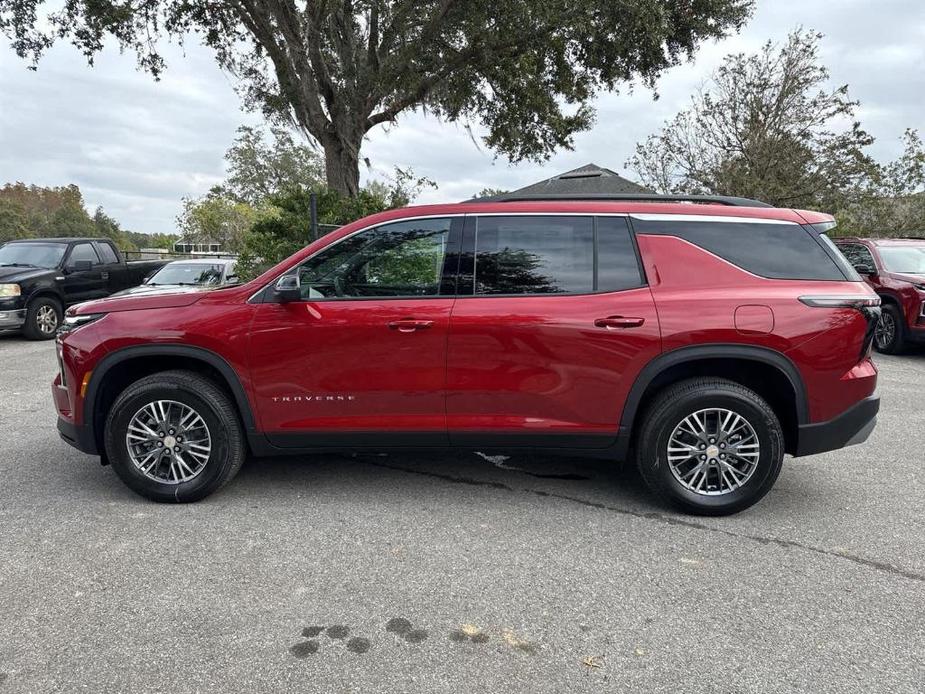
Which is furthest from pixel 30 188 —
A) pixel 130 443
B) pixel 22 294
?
pixel 130 443

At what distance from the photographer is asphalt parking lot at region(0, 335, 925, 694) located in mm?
2348

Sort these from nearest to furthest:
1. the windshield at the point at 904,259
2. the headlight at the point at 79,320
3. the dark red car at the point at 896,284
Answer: the headlight at the point at 79,320, the dark red car at the point at 896,284, the windshield at the point at 904,259

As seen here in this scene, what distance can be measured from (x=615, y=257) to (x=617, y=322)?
0.42 metres

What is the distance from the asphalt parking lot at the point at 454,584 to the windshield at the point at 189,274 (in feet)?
22.7

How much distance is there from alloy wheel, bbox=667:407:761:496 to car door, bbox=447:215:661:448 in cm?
40

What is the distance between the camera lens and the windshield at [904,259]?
389 inches

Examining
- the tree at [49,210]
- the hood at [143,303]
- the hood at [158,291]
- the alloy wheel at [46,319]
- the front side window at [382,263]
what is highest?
the tree at [49,210]

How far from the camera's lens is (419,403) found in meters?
3.73

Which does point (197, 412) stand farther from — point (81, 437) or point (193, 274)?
point (193, 274)

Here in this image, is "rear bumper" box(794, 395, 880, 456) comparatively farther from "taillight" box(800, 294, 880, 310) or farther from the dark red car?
the dark red car

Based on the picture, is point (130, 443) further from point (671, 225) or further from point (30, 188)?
point (30, 188)

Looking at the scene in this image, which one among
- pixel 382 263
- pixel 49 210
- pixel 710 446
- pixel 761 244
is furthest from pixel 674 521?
pixel 49 210

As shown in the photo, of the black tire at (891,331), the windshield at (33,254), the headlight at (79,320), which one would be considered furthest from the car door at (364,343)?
the windshield at (33,254)

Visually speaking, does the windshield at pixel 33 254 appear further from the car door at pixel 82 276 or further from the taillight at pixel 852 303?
the taillight at pixel 852 303
